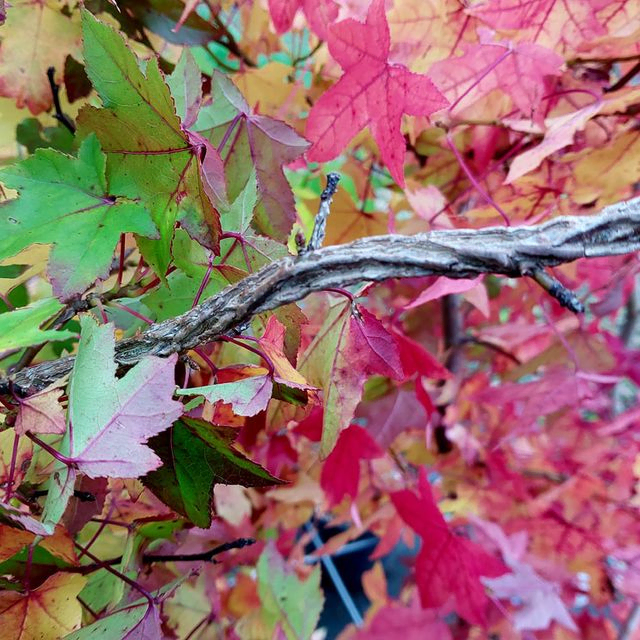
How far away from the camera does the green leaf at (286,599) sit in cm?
57

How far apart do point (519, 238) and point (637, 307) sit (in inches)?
42.7

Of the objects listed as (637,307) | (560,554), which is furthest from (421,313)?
(637,307)

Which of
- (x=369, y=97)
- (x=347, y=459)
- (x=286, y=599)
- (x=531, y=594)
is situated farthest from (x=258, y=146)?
(x=531, y=594)

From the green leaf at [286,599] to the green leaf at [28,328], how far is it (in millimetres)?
426

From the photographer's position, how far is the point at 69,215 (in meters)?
0.30

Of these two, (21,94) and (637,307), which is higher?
(21,94)

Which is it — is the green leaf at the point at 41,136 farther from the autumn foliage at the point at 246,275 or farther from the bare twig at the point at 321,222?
the bare twig at the point at 321,222

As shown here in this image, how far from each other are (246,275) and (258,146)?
0.43ft

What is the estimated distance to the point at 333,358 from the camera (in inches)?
13.8

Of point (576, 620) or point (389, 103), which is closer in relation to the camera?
point (389, 103)

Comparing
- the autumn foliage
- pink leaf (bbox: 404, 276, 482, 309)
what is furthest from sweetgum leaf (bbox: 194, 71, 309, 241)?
pink leaf (bbox: 404, 276, 482, 309)

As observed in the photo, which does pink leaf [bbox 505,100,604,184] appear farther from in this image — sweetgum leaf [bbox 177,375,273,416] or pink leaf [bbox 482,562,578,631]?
pink leaf [bbox 482,562,578,631]

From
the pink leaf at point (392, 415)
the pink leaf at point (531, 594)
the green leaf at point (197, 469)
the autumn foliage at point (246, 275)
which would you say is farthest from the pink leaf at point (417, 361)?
the pink leaf at point (531, 594)

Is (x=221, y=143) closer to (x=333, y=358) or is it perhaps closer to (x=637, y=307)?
(x=333, y=358)
